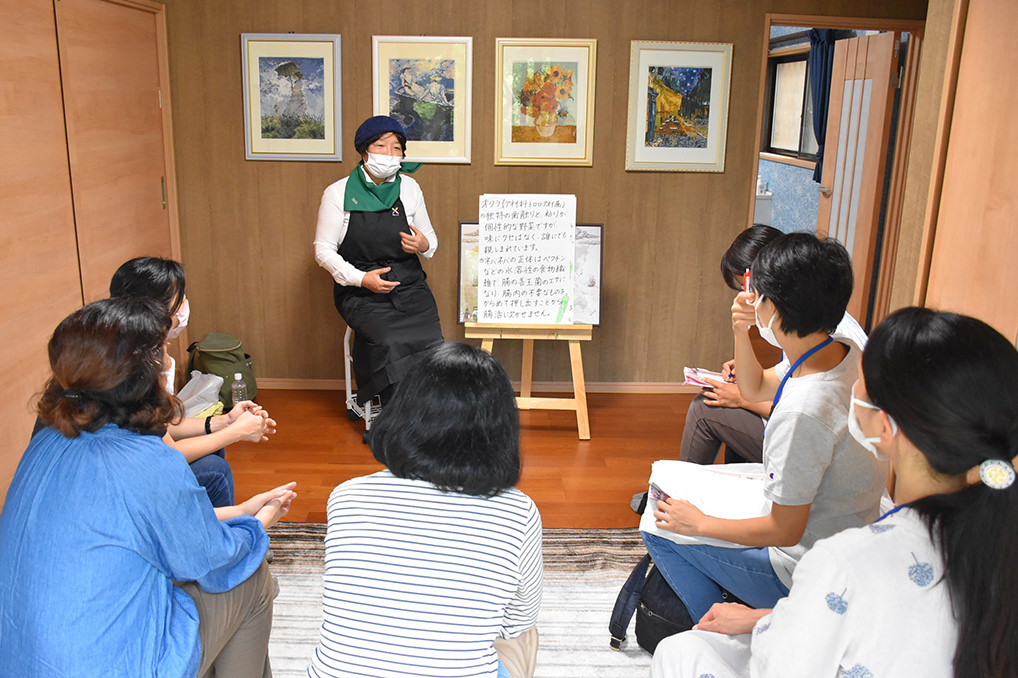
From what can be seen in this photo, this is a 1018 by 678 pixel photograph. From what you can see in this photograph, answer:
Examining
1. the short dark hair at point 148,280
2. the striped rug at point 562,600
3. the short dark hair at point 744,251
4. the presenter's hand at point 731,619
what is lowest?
the striped rug at point 562,600

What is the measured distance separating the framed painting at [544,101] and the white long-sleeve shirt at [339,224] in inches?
24.8

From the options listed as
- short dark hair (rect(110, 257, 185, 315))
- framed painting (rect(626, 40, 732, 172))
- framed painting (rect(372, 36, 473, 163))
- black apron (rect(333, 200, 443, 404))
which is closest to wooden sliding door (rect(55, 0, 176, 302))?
black apron (rect(333, 200, 443, 404))

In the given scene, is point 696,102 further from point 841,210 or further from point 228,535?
point 228,535

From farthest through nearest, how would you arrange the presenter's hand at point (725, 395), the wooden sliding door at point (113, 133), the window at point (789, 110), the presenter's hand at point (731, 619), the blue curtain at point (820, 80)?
the window at point (789, 110) < the blue curtain at point (820, 80) < the wooden sliding door at point (113, 133) < the presenter's hand at point (725, 395) < the presenter's hand at point (731, 619)

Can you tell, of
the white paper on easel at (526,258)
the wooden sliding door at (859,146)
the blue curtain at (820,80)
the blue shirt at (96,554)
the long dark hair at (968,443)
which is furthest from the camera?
the blue curtain at (820,80)

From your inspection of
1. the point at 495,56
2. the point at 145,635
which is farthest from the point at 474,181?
the point at 145,635

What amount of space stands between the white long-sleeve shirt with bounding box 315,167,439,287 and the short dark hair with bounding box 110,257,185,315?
1497mm

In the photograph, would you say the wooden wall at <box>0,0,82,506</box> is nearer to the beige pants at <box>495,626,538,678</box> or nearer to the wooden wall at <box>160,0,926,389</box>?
the wooden wall at <box>160,0,926,389</box>

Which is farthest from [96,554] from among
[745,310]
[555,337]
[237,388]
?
[237,388]

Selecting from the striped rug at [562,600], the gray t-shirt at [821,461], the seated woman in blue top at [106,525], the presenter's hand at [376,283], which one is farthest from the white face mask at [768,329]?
the presenter's hand at [376,283]

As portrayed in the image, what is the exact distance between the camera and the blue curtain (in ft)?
22.0

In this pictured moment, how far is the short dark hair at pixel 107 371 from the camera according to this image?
1576mm

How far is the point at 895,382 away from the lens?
4.25 ft

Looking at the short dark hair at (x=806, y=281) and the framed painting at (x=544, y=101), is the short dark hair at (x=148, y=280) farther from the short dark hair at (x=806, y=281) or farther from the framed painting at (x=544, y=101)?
the framed painting at (x=544, y=101)
